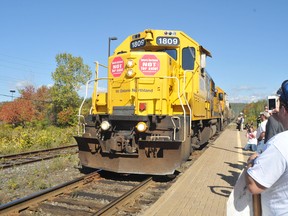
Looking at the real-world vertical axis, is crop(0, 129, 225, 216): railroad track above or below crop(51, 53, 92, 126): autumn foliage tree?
below

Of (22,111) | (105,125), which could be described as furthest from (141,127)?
(22,111)

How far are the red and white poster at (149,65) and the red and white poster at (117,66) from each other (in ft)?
1.83

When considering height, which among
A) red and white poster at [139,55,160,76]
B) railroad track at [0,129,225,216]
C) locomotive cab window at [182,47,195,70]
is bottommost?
railroad track at [0,129,225,216]

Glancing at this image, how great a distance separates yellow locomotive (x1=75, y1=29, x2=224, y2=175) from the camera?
6836 mm

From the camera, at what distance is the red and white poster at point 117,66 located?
7977 mm

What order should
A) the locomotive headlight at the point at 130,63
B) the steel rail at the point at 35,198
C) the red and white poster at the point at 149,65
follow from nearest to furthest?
the steel rail at the point at 35,198
the locomotive headlight at the point at 130,63
the red and white poster at the point at 149,65

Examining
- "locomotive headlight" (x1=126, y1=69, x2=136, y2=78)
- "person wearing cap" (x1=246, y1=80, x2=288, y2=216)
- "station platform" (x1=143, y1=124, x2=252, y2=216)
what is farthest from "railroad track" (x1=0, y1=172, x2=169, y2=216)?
"person wearing cap" (x1=246, y1=80, x2=288, y2=216)

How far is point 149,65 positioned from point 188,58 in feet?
5.73

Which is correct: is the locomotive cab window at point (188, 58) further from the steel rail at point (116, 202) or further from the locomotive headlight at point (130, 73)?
the steel rail at point (116, 202)

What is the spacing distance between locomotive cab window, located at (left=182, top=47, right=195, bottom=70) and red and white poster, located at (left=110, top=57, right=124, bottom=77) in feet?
6.78

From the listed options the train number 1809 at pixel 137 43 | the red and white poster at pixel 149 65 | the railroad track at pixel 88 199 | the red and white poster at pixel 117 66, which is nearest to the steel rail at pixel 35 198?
the railroad track at pixel 88 199

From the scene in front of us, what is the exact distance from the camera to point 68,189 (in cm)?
605

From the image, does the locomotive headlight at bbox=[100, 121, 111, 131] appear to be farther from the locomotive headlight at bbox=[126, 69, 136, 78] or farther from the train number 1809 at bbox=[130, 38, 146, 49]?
the train number 1809 at bbox=[130, 38, 146, 49]

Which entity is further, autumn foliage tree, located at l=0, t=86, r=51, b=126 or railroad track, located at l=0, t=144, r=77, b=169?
autumn foliage tree, located at l=0, t=86, r=51, b=126
